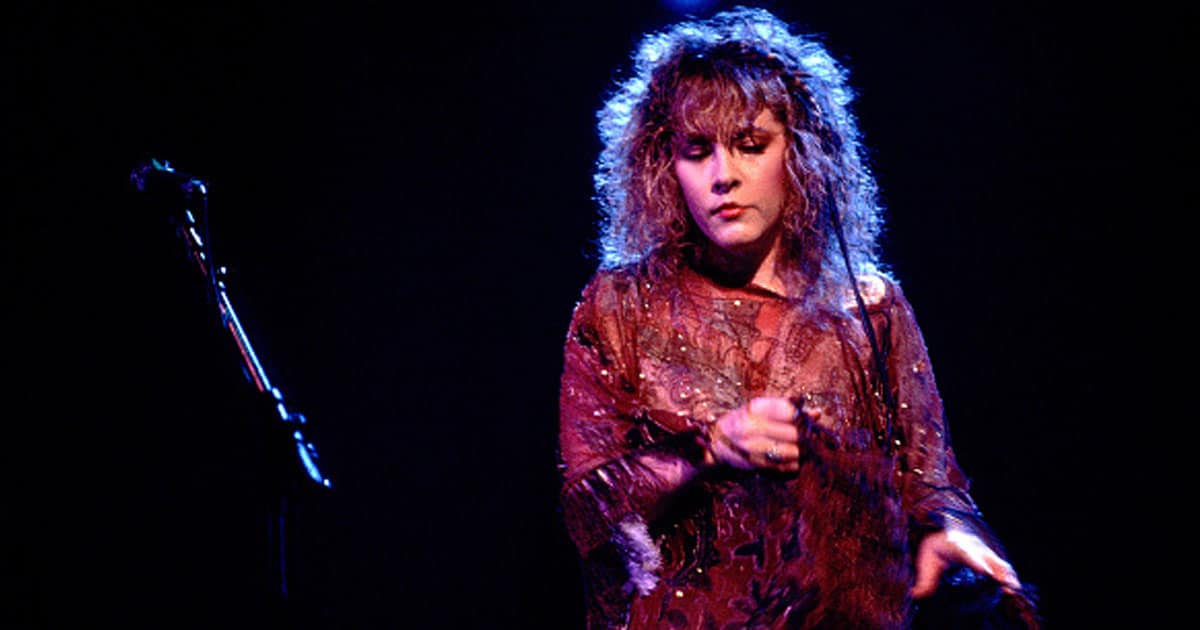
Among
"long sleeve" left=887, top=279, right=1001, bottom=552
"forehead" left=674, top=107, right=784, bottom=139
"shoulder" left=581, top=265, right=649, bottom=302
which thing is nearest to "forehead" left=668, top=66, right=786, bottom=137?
"forehead" left=674, top=107, right=784, bottom=139

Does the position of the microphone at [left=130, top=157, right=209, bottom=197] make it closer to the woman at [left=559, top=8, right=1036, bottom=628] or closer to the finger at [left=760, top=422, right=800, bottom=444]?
the woman at [left=559, top=8, right=1036, bottom=628]

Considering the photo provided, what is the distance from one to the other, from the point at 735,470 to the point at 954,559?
41cm

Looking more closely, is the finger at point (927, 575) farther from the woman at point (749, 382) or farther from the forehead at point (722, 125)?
the forehead at point (722, 125)

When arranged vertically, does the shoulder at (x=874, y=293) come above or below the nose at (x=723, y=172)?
below

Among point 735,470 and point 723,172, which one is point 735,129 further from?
point 735,470

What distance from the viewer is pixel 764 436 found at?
1300mm

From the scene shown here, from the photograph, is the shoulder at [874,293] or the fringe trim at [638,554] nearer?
the fringe trim at [638,554]

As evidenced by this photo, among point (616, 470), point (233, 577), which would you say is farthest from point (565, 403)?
point (233, 577)

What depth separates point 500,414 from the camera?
248 centimetres

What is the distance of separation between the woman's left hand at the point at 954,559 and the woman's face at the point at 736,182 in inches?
23.3

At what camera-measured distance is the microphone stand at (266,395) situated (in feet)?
5.00

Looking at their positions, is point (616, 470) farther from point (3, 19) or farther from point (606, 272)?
point (3, 19)

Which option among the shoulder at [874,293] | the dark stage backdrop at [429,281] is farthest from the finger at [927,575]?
the dark stage backdrop at [429,281]

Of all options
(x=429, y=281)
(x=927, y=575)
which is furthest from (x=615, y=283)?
(x=429, y=281)
